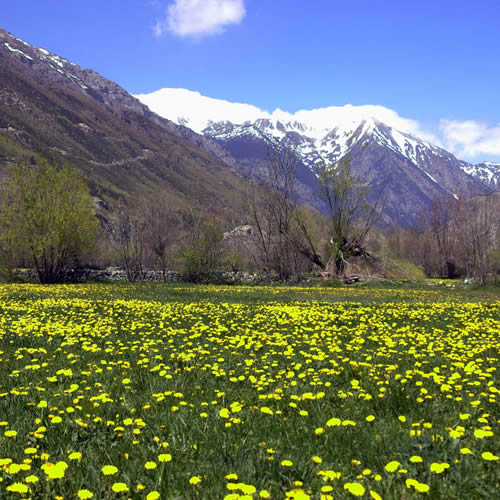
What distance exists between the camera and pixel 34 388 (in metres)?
5.85

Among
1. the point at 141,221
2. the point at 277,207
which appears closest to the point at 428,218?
the point at 277,207

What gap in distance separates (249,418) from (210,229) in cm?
3832

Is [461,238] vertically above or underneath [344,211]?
underneath

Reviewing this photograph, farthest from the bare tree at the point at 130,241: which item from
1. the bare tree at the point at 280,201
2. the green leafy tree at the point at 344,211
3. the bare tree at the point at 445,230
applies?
the bare tree at the point at 445,230

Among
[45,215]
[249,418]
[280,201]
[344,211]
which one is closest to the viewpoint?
[249,418]

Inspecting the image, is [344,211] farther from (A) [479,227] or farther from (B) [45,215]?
(B) [45,215]

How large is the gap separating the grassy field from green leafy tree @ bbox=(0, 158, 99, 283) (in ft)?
75.6

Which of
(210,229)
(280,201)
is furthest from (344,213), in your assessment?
(210,229)

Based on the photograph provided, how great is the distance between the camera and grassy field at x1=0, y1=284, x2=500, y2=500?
3.36 m

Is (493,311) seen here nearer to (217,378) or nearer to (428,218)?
(217,378)

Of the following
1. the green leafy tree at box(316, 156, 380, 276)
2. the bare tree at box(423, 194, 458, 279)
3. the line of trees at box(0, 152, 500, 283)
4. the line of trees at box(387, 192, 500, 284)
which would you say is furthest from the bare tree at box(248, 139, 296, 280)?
the bare tree at box(423, 194, 458, 279)

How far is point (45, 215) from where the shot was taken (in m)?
30.4

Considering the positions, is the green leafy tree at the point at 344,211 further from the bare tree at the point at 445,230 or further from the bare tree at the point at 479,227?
the bare tree at the point at 445,230

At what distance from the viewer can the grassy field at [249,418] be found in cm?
336
